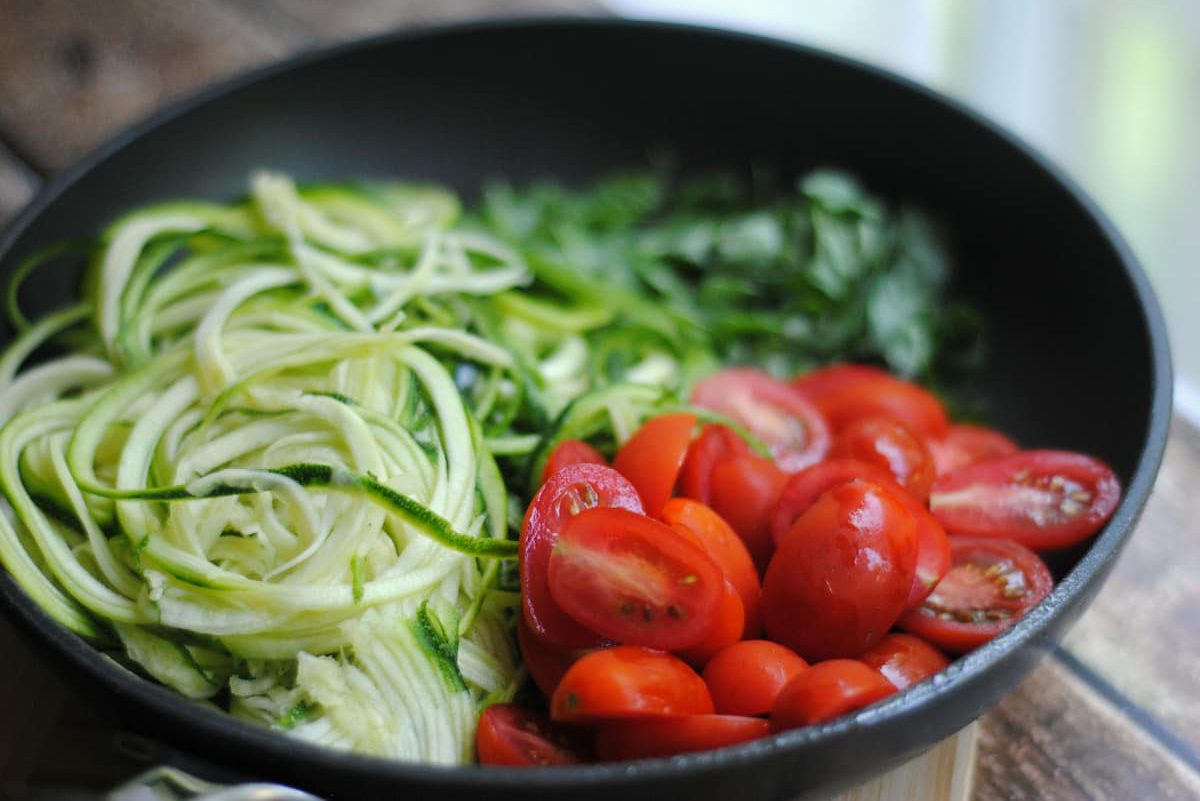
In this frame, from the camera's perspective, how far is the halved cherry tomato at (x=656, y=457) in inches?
66.9

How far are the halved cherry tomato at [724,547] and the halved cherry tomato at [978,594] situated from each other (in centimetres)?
22

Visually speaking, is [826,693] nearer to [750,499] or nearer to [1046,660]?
[750,499]

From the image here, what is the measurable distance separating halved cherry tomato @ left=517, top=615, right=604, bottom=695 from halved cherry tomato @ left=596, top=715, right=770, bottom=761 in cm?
14

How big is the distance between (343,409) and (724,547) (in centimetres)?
59

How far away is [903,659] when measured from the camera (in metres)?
1.55

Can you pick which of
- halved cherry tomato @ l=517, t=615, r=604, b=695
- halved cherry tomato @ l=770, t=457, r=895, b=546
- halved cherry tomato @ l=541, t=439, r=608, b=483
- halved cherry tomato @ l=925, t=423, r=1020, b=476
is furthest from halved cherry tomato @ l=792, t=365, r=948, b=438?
halved cherry tomato @ l=517, t=615, r=604, b=695

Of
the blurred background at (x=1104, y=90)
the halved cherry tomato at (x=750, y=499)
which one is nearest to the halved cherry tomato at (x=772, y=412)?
the halved cherry tomato at (x=750, y=499)

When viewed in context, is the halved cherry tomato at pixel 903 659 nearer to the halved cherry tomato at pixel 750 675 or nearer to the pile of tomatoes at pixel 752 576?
the pile of tomatoes at pixel 752 576

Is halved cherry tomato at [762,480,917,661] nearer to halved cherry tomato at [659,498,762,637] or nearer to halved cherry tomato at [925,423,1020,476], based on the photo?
halved cherry tomato at [659,498,762,637]

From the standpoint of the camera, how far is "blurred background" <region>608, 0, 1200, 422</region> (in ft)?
11.5

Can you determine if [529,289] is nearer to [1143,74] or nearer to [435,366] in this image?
[435,366]

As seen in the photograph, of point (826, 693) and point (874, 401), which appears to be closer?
point (826, 693)

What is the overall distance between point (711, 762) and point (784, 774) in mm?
105

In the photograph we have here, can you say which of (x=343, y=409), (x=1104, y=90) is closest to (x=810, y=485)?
(x=343, y=409)
